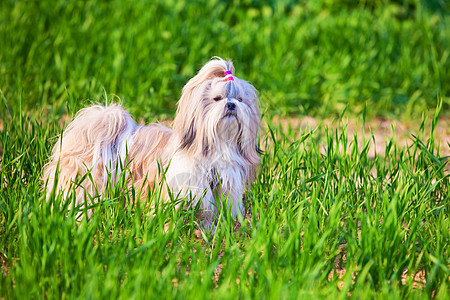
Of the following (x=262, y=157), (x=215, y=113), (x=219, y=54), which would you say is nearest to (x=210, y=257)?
(x=215, y=113)

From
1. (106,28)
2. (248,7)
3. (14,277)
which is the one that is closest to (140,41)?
(106,28)

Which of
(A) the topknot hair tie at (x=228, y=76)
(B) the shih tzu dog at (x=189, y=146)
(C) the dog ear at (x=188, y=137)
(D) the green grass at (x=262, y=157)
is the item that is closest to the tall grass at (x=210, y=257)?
(D) the green grass at (x=262, y=157)

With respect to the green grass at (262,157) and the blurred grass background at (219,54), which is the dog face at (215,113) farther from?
the blurred grass background at (219,54)

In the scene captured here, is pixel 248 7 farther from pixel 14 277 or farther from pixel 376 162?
pixel 14 277

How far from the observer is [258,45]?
20.0ft

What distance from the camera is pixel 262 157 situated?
12.4 feet

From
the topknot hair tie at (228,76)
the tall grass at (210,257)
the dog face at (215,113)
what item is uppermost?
the topknot hair tie at (228,76)

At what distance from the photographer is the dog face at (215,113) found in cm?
280

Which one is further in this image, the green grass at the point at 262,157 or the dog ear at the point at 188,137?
the dog ear at the point at 188,137

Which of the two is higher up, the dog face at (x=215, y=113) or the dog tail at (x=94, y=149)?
the dog face at (x=215, y=113)

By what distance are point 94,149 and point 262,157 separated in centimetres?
115

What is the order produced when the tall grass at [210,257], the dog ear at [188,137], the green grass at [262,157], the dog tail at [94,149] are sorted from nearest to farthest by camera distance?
1. the tall grass at [210,257]
2. the green grass at [262,157]
3. the dog ear at [188,137]
4. the dog tail at [94,149]

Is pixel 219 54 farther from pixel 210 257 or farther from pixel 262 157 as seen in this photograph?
pixel 210 257

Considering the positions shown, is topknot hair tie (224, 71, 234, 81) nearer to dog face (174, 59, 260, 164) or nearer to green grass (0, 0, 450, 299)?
dog face (174, 59, 260, 164)
